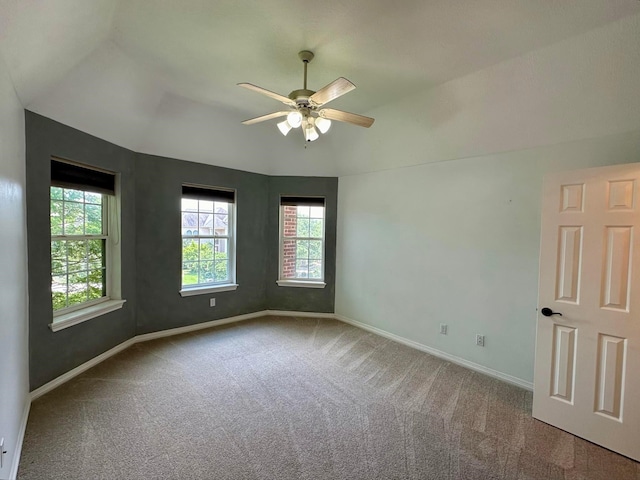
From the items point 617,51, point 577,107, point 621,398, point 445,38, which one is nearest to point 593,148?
point 577,107

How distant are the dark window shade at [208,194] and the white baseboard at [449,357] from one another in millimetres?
2672

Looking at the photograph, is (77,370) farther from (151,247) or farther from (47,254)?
(151,247)

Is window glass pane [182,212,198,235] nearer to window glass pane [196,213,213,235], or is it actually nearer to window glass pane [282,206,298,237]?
window glass pane [196,213,213,235]

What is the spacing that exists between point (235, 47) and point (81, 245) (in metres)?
2.55

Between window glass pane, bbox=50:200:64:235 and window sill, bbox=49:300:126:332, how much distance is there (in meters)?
0.81

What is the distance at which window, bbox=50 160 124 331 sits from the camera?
280 cm

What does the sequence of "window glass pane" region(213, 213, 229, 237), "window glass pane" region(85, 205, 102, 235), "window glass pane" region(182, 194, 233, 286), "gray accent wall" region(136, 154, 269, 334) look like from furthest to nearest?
"window glass pane" region(213, 213, 229, 237) → "window glass pane" region(182, 194, 233, 286) → "gray accent wall" region(136, 154, 269, 334) → "window glass pane" region(85, 205, 102, 235)

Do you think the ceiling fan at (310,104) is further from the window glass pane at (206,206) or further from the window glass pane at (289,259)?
the window glass pane at (289,259)

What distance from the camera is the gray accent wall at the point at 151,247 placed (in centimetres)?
252

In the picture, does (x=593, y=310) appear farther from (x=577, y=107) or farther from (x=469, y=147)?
(x=469, y=147)

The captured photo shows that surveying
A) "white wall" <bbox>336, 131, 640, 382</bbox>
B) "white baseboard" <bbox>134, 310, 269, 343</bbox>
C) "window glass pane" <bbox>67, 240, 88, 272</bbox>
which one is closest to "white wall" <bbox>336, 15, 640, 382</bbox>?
"white wall" <bbox>336, 131, 640, 382</bbox>

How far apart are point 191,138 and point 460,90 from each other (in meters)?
3.15

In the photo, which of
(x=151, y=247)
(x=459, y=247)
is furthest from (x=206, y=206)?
(x=459, y=247)

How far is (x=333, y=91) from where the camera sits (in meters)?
2.06
